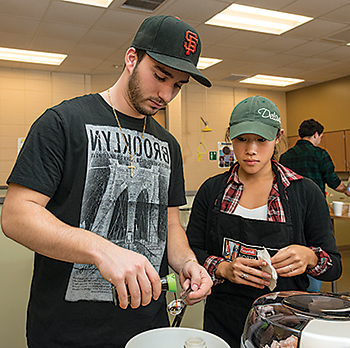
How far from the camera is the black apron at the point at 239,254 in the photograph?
1.23m

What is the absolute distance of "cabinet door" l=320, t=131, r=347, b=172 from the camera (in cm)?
741

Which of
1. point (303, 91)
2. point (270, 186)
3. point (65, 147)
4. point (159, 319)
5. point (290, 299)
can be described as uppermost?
point (303, 91)

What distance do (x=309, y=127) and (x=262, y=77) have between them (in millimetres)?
3752

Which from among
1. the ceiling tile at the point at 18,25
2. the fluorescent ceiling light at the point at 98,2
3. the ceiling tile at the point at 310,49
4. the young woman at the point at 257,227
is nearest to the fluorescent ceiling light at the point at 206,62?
the ceiling tile at the point at 310,49

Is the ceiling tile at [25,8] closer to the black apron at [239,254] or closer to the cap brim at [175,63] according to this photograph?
the cap brim at [175,63]

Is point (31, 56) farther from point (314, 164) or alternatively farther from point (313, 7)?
point (314, 164)

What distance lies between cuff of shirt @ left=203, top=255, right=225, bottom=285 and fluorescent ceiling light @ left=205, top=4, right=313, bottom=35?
3.63 metres

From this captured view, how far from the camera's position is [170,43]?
104 centimetres

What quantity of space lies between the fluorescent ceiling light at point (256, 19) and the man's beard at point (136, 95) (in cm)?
348

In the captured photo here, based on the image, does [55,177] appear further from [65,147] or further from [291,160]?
[291,160]

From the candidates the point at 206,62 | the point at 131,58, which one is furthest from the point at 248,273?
the point at 206,62

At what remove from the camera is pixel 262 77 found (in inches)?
293

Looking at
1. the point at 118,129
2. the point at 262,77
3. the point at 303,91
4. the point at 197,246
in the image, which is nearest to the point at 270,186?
the point at 197,246

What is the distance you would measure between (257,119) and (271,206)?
0.30 meters
